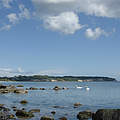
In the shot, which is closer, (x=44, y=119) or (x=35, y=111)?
(x=44, y=119)

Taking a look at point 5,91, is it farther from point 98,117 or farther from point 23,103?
point 98,117

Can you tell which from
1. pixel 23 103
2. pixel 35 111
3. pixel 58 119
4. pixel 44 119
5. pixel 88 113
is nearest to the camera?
pixel 44 119

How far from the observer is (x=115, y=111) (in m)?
18.2

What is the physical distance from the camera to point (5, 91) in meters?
92.8

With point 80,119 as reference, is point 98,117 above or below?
above

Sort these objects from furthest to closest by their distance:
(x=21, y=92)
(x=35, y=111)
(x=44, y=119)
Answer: (x=21, y=92)
(x=35, y=111)
(x=44, y=119)

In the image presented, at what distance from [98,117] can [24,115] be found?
18.9 m

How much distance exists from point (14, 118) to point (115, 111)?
18762mm

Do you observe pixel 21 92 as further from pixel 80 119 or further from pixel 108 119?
pixel 108 119

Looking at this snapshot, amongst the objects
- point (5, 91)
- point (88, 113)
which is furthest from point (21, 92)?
point (88, 113)

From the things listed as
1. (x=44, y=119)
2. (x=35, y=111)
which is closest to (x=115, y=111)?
(x=44, y=119)

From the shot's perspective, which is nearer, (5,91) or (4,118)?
(4,118)

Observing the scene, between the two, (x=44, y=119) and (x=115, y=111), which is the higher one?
(x=115, y=111)

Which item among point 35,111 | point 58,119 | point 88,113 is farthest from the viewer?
point 35,111
